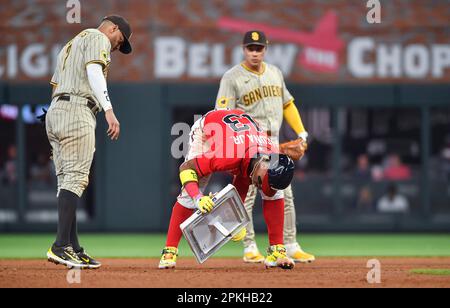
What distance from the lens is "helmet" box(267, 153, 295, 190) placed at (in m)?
7.05

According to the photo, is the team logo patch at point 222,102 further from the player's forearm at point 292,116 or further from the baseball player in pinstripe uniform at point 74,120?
the baseball player in pinstripe uniform at point 74,120

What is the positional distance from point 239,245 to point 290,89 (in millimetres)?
3241

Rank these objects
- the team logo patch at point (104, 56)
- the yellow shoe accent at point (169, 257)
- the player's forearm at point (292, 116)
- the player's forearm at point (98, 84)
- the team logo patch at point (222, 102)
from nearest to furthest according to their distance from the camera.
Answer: the player's forearm at point (98, 84)
the team logo patch at point (104, 56)
the yellow shoe accent at point (169, 257)
the team logo patch at point (222, 102)
the player's forearm at point (292, 116)

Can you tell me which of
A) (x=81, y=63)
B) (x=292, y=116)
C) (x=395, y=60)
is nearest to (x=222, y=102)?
(x=292, y=116)

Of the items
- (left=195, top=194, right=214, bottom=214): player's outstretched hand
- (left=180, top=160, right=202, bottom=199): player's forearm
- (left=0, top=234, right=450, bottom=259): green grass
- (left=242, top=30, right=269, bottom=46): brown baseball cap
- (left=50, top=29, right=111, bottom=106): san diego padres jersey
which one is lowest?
(left=0, top=234, right=450, bottom=259): green grass

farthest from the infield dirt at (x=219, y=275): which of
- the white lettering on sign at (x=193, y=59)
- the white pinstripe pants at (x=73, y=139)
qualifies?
the white lettering on sign at (x=193, y=59)

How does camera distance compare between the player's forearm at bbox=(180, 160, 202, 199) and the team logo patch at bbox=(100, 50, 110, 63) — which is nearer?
the player's forearm at bbox=(180, 160, 202, 199)

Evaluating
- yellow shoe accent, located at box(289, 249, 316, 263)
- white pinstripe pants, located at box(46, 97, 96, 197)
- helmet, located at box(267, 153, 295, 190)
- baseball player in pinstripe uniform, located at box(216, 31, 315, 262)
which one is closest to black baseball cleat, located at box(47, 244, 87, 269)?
white pinstripe pants, located at box(46, 97, 96, 197)

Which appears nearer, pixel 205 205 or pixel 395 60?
pixel 205 205

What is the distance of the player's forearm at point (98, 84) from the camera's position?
7.22 meters

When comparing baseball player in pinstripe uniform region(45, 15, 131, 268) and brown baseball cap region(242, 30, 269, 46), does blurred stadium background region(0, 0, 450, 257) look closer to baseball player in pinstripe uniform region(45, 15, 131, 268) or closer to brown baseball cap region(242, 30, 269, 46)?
brown baseball cap region(242, 30, 269, 46)

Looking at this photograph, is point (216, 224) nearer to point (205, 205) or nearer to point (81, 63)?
point (205, 205)

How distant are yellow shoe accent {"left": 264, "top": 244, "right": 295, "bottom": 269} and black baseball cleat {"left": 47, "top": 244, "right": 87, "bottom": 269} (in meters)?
1.62

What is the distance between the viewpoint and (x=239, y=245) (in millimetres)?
11602
